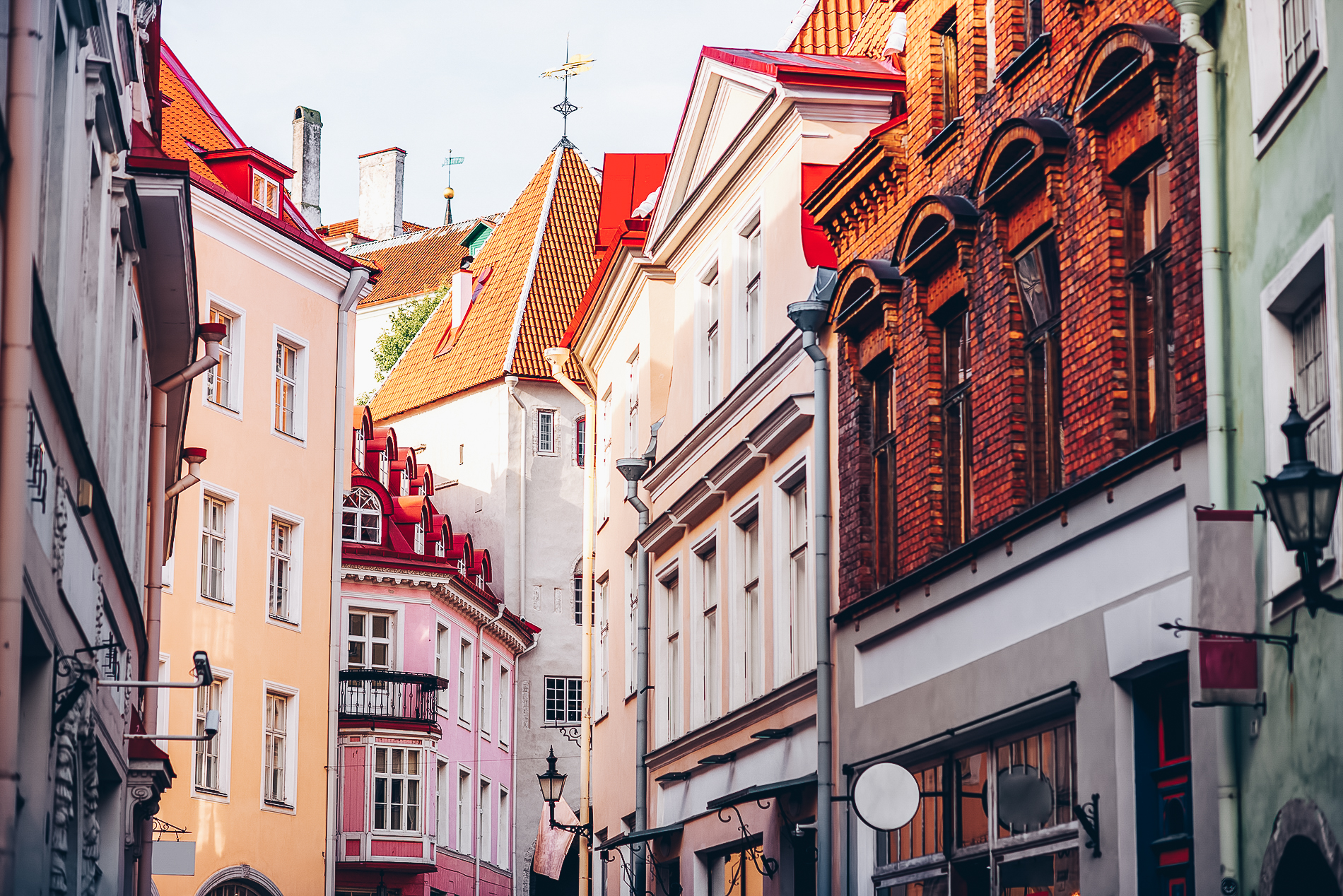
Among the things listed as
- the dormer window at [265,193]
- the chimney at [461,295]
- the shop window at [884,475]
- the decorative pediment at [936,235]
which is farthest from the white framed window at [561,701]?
the decorative pediment at [936,235]

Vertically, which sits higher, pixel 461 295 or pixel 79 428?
pixel 461 295

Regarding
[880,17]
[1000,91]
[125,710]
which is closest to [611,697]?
[880,17]

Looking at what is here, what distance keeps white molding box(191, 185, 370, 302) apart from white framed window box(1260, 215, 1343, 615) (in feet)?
84.5

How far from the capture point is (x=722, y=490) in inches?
931

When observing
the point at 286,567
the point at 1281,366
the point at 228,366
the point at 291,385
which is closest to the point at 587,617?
the point at 286,567

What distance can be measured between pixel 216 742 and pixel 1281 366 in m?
26.8

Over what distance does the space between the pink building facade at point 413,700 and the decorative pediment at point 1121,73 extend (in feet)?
111

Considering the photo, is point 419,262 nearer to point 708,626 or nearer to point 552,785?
point 552,785

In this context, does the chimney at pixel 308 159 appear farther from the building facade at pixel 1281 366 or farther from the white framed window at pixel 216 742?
the building facade at pixel 1281 366

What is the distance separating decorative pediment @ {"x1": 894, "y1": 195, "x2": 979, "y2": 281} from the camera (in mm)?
16141

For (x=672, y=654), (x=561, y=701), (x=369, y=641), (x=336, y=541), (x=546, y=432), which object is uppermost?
(x=546, y=432)

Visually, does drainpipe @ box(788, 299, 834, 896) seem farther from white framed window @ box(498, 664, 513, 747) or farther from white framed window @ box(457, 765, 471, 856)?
white framed window @ box(498, 664, 513, 747)

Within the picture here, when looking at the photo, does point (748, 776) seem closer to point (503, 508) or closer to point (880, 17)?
point (880, 17)

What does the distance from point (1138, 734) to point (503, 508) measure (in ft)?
146
